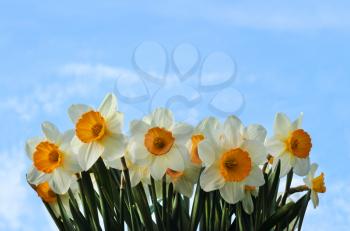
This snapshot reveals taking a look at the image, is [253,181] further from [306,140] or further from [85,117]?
[85,117]

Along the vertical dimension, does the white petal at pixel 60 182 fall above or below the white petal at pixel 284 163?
below

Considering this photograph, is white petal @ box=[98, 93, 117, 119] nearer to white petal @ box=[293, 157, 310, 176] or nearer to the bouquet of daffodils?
the bouquet of daffodils

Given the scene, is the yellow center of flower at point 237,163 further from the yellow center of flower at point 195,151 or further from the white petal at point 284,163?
the white petal at point 284,163

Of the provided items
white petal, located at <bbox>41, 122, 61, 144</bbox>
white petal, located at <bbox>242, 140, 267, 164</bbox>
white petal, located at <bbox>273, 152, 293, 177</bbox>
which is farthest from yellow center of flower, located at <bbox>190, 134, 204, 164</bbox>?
white petal, located at <bbox>41, 122, 61, 144</bbox>

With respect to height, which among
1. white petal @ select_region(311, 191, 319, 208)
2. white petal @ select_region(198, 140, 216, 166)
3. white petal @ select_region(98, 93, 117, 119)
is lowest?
white petal @ select_region(311, 191, 319, 208)

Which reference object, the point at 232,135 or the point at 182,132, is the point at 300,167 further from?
the point at 182,132

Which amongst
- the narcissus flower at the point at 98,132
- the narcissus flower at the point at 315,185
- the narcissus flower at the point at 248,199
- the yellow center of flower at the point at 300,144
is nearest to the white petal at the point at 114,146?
the narcissus flower at the point at 98,132
